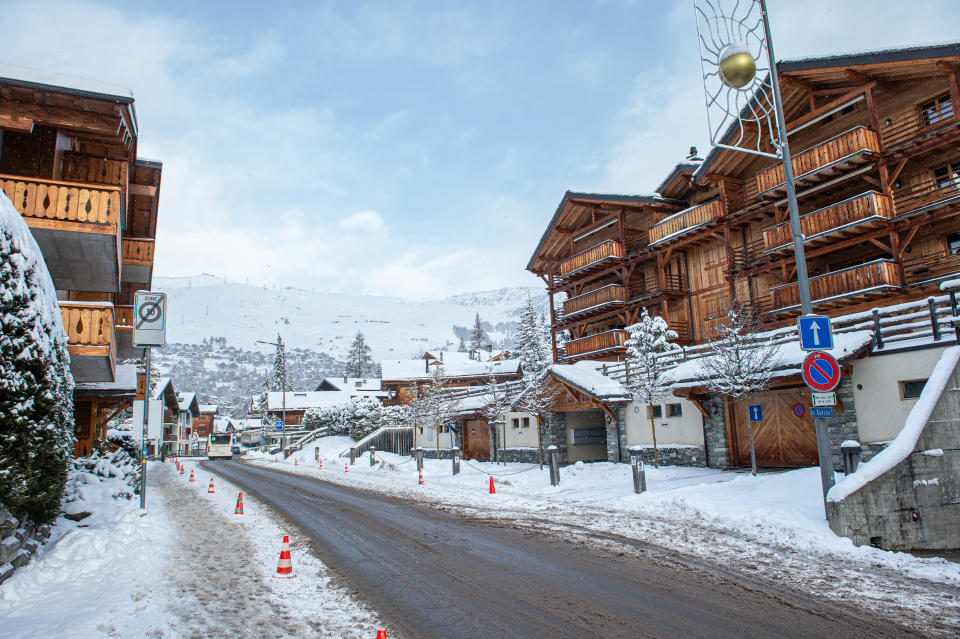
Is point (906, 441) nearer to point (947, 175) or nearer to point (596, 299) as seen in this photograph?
point (947, 175)

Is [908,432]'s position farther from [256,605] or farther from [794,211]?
[256,605]

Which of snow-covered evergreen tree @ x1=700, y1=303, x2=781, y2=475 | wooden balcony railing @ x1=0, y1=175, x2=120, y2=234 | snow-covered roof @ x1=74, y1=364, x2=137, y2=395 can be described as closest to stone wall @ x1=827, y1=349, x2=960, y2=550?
snow-covered evergreen tree @ x1=700, y1=303, x2=781, y2=475

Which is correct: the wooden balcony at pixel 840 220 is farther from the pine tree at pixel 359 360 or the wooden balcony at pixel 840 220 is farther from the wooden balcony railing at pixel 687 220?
the pine tree at pixel 359 360

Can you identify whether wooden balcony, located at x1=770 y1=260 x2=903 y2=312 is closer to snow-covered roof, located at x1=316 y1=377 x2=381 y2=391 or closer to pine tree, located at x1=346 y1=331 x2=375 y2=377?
snow-covered roof, located at x1=316 y1=377 x2=381 y2=391

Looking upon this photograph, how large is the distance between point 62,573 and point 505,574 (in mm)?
6187

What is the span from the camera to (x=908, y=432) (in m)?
11.3

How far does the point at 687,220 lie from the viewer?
3180 centimetres

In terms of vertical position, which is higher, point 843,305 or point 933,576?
point 843,305

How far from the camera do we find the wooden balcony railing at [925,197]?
21812 millimetres

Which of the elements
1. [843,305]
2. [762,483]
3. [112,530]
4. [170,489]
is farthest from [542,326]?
[112,530]

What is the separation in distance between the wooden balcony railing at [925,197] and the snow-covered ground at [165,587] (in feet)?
80.6

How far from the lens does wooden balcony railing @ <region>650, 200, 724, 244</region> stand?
30375 millimetres

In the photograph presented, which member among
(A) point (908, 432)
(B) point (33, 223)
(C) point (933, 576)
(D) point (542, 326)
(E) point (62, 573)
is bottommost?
Answer: (C) point (933, 576)

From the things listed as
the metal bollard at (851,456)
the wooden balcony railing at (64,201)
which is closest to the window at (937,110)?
the metal bollard at (851,456)
